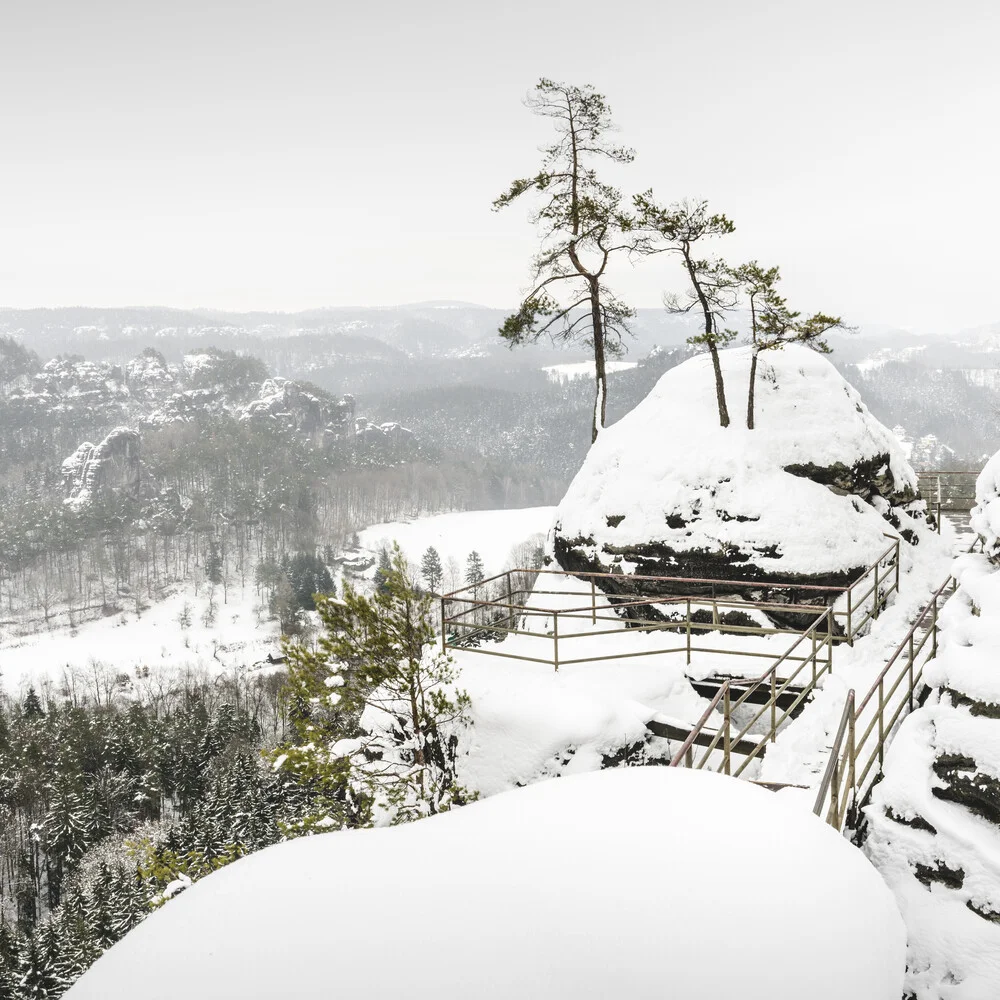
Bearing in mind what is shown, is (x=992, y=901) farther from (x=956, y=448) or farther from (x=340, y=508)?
(x=956, y=448)

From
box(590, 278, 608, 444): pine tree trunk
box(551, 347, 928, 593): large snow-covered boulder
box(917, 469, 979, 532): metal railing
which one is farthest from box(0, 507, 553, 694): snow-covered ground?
box(551, 347, 928, 593): large snow-covered boulder

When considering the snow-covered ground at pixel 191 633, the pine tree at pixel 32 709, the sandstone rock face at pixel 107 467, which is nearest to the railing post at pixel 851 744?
the pine tree at pixel 32 709

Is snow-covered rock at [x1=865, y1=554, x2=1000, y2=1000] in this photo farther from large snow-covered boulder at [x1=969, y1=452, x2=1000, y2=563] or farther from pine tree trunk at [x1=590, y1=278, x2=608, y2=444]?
pine tree trunk at [x1=590, y1=278, x2=608, y2=444]

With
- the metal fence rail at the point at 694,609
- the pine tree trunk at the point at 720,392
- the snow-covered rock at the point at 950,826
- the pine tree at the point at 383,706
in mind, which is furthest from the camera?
the pine tree trunk at the point at 720,392

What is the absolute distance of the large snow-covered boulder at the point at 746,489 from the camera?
44.8 ft

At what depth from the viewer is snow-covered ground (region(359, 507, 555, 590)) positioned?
12075cm

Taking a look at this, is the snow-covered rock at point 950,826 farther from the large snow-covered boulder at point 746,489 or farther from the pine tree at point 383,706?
the large snow-covered boulder at point 746,489

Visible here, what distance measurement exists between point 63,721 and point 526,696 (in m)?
74.5

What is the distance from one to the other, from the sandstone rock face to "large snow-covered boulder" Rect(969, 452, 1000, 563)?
18439 cm

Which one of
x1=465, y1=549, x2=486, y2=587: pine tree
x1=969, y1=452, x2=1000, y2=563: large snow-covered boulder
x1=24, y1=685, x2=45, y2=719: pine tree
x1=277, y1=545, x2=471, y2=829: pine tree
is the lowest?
x1=24, y1=685, x2=45, y2=719: pine tree

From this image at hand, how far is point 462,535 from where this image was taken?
138m

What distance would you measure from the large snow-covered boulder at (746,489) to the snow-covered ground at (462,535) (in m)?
96.8

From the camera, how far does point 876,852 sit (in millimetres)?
5160

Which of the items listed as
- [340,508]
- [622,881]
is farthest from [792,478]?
[340,508]
